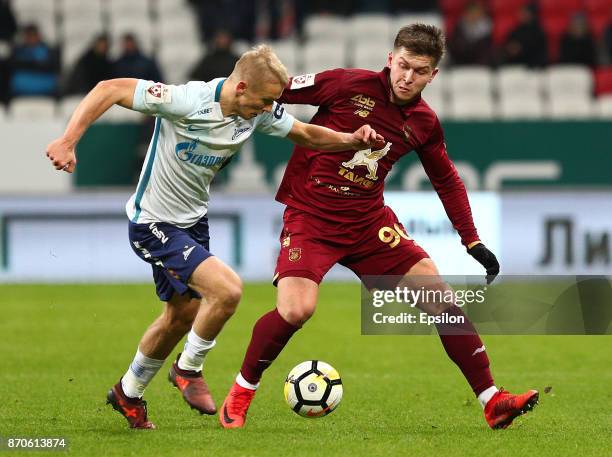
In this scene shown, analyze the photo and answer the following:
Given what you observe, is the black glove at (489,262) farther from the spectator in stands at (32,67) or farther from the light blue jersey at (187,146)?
the spectator in stands at (32,67)

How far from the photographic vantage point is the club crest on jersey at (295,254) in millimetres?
6570

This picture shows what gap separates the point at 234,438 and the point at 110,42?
41.2 feet

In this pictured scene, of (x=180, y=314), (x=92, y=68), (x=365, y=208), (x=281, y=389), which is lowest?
(x=281, y=389)

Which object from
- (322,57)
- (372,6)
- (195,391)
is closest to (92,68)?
(322,57)

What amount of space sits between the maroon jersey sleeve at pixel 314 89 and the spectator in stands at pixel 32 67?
10169 millimetres

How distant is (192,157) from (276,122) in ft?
1.54

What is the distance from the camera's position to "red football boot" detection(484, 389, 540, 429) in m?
6.30

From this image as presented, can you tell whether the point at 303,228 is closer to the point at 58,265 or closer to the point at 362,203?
the point at 362,203

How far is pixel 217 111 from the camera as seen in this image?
6266 mm

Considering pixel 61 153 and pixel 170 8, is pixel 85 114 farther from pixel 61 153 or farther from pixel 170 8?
pixel 170 8

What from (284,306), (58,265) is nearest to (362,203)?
(284,306)

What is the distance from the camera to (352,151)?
6781 millimetres

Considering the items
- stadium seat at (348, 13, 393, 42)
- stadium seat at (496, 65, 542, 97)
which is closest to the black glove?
stadium seat at (496, 65, 542, 97)

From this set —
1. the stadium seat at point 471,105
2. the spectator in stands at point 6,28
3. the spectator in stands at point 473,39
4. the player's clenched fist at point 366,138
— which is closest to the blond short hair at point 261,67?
the player's clenched fist at point 366,138
